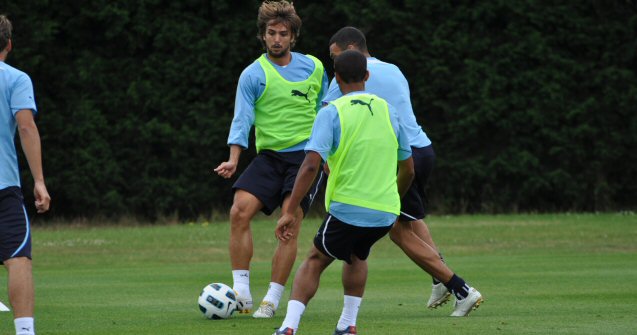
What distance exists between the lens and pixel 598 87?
898 inches

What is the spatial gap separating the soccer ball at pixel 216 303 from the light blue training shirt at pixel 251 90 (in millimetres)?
1075

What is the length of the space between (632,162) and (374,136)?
16974 millimetres

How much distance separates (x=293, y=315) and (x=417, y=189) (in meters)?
2.42

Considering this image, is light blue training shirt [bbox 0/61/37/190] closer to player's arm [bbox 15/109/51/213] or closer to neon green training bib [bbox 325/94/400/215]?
player's arm [bbox 15/109/51/213]

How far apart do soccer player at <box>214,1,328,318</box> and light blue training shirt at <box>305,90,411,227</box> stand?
2.06 metres

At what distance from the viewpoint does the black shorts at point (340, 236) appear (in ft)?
23.1

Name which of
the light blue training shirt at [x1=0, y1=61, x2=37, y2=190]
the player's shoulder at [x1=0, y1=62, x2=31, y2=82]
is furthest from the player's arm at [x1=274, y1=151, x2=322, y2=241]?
the player's shoulder at [x1=0, y1=62, x2=31, y2=82]

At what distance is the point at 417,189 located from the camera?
29.9ft

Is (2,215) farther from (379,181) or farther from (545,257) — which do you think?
(545,257)

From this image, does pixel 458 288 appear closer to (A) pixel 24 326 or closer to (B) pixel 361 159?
(B) pixel 361 159

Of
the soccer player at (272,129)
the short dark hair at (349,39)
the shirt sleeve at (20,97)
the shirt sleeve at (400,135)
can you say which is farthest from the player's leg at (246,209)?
the shirt sleeve at (20,97)

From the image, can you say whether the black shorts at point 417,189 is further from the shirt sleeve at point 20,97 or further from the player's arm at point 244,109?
the shirt sleeve at point 20,97

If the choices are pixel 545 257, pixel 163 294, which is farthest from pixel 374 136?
pixel 545 257

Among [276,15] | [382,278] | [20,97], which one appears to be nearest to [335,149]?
[20,97]
